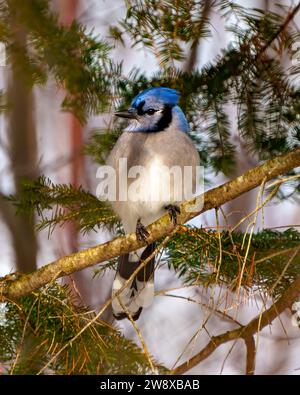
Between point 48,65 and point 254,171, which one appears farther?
point 48,65

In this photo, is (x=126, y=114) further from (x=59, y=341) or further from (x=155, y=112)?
(x=59, y=341)

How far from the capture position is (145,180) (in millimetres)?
2264

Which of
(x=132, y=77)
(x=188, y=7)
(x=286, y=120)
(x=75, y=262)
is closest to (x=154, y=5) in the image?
(x=188, y=7)

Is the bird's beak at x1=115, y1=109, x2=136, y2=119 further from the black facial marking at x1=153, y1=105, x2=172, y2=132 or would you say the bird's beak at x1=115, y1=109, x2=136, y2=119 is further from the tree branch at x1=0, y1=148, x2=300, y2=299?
the tree branch at x1=0, y1=148, x2=300, y2=299

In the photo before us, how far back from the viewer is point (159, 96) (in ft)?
7.30

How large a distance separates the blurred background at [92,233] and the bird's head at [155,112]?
0.41 m

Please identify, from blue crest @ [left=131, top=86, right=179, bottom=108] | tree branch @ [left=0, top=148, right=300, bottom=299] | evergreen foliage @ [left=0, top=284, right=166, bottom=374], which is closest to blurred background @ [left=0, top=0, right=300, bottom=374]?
blue crest @ [left=131, top=86, right=179, bottom=108]

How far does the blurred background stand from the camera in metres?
3.01

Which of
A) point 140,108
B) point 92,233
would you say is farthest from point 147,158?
point 92,233

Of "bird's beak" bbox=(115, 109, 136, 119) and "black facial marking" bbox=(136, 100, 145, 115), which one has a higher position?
"black facial marking" bbox=(136, 100, 145, 115)

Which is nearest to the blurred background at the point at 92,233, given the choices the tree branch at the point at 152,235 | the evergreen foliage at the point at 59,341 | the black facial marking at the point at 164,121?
the black facial marking at the point at 164,121

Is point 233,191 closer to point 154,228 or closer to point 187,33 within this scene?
point 154,228

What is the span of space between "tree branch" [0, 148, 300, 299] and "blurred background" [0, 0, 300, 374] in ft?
2.68
